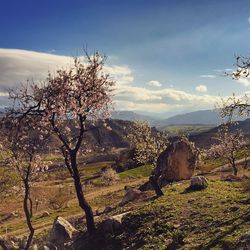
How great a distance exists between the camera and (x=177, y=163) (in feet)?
189

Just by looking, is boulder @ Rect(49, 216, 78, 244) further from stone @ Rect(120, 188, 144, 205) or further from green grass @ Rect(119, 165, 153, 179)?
green grass @ Rect(119, 165, 153, 179)

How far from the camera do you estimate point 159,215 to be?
102 ft

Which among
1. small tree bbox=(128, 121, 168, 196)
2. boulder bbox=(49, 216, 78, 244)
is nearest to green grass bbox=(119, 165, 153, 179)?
small tree bbox=(128, 121, 168, 196)

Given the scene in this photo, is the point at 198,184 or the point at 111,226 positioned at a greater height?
the point at 198,184

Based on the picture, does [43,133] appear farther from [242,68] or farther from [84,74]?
[242,68]

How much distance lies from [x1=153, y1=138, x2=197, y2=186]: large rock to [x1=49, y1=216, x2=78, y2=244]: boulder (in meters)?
24.3

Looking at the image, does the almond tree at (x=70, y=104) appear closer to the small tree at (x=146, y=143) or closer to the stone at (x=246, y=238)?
the stone at (x=246, y=238)

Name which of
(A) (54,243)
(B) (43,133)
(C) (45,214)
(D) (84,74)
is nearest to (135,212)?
(A) (54,243)

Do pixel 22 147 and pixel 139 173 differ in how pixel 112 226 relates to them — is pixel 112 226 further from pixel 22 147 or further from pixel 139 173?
pixel 139 173

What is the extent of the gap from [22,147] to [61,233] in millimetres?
7962

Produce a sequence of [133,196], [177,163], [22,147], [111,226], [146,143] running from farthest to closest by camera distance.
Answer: [146,143] < [177,163] < [133,196] < [22,147] < [111,226]

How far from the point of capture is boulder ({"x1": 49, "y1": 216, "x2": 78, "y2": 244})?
33.4m

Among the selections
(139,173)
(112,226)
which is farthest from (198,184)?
(139,173)

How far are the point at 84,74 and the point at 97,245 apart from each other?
12590mm
